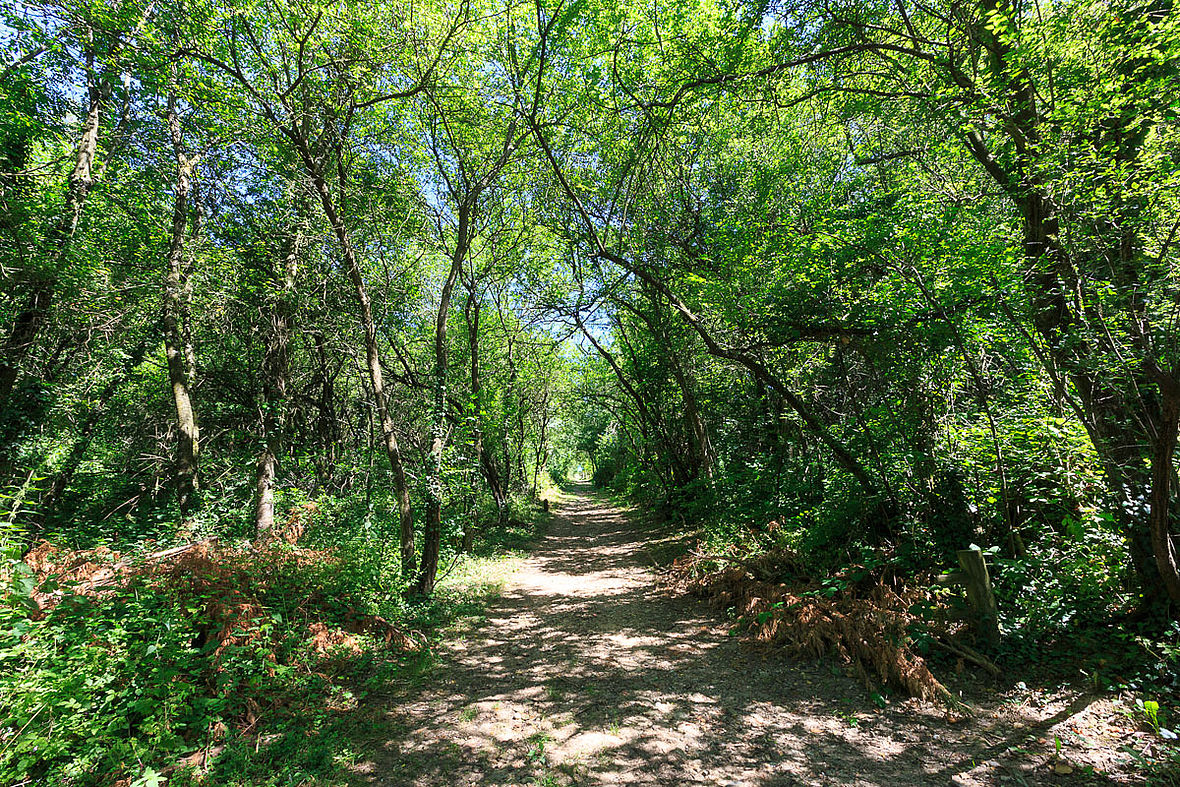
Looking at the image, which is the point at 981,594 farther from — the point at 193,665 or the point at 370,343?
the point at 370,343

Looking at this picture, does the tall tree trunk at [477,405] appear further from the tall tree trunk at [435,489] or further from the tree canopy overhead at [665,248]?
the tall tree trunk at [435,489]

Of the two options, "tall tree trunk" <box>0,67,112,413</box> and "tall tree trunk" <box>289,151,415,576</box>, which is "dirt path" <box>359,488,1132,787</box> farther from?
"tall tree trunk" <box>0,67,112,413</box>

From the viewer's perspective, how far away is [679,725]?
13.8ft

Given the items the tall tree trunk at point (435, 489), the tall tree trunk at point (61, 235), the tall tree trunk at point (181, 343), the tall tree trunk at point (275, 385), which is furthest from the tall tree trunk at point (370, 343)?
the tall tree trunk at point (61, 235)

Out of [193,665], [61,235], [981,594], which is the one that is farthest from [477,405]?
[61,235]

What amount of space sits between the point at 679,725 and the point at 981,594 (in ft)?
11.7

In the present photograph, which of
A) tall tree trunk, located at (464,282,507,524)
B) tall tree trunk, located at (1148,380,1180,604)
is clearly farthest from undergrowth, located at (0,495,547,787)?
tall tree trunk, located at (1148,380,1180,604)

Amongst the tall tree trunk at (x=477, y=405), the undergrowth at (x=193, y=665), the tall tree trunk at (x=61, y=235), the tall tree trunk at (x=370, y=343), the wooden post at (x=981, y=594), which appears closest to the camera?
the undergrowth at (x=193, y=665)

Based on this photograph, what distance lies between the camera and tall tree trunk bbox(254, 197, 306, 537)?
852 cm

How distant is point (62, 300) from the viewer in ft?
25.3

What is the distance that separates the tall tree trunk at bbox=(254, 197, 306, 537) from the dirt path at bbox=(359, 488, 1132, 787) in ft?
18.6

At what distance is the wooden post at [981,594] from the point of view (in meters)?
4.64

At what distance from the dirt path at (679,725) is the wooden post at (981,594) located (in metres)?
0.78

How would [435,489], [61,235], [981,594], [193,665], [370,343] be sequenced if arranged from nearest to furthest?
[193,665] → [981,594] → [370,343] → [435,489] → [61,235]
